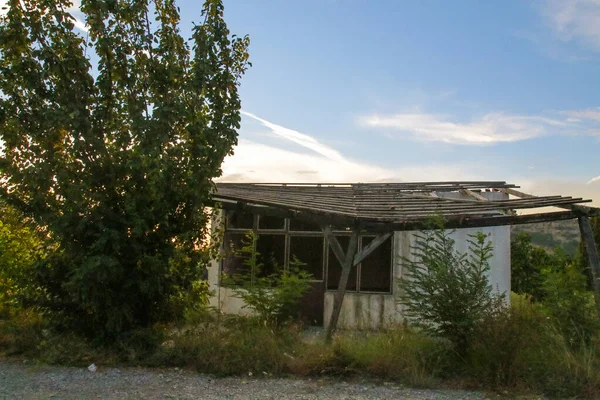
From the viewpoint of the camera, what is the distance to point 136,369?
8273 millimetres

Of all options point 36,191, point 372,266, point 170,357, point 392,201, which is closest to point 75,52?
point 36,191

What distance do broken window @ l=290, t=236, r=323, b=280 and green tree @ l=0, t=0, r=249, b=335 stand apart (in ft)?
13.2

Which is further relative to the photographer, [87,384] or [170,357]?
[170,357]

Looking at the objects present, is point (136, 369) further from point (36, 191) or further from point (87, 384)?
point (36, 191)

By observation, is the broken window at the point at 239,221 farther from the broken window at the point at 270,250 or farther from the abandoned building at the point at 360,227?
the broken window at the point at 270,250

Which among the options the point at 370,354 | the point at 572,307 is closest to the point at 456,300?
the point at 370,354

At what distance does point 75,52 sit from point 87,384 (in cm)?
533

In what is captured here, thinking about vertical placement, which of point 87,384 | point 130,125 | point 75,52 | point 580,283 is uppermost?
point 75,52

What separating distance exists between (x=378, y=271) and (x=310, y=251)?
169cm

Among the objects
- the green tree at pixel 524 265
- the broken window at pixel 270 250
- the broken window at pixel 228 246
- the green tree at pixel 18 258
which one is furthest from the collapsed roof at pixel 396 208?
the green tree at pixel 524 265

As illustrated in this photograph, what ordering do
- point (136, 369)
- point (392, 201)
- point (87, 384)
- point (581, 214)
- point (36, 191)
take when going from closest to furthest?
point (87, 384), point (136, 369), point (36, 191), point (581, 214), point (392, 201)

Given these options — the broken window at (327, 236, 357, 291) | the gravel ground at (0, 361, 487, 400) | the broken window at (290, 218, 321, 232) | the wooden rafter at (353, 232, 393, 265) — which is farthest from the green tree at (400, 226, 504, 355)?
the broken window at (290, 218, 321, 232)

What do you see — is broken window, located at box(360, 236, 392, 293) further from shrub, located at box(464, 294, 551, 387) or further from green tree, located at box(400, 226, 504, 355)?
shrub, located at box(464, 294, 551, 387)

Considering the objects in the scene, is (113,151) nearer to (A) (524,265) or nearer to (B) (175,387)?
(B) (175,387)
